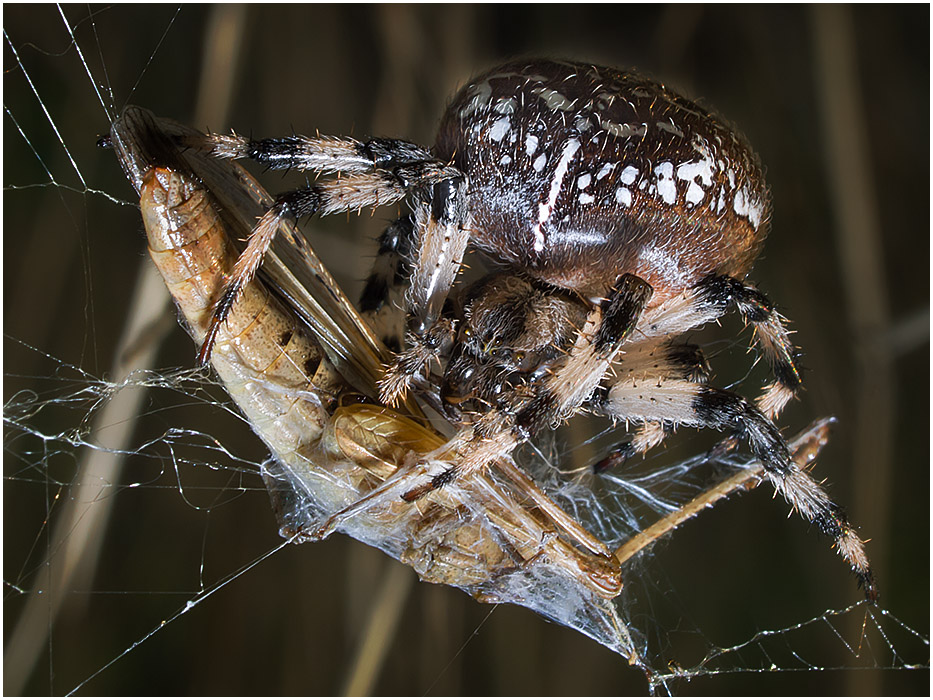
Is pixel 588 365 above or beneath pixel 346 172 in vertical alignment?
beneath

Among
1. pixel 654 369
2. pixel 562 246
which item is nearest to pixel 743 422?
pixel 654 369

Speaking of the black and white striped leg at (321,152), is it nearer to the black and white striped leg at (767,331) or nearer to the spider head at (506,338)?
the spider head at (506,338)

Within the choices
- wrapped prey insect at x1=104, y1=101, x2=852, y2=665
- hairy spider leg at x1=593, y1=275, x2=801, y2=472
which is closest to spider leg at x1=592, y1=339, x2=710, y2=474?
hairy spider leg at x1=593, y1=275, x2=801, y2=472

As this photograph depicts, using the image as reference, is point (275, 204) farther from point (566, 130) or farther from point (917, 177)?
point (917, 177)

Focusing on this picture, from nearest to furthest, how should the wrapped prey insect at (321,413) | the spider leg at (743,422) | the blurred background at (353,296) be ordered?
the wrapped prey insect at (321,413) < the spider leg at (743,422) < the blurred background at (353,296)

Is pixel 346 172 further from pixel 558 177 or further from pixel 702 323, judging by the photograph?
pixel 702 323

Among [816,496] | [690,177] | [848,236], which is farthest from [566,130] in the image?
[848,236]

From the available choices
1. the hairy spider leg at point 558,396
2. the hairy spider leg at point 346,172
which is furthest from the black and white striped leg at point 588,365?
the hairy spider leg at point 346,172

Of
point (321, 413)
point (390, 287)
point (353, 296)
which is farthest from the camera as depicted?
point (353, 296)
